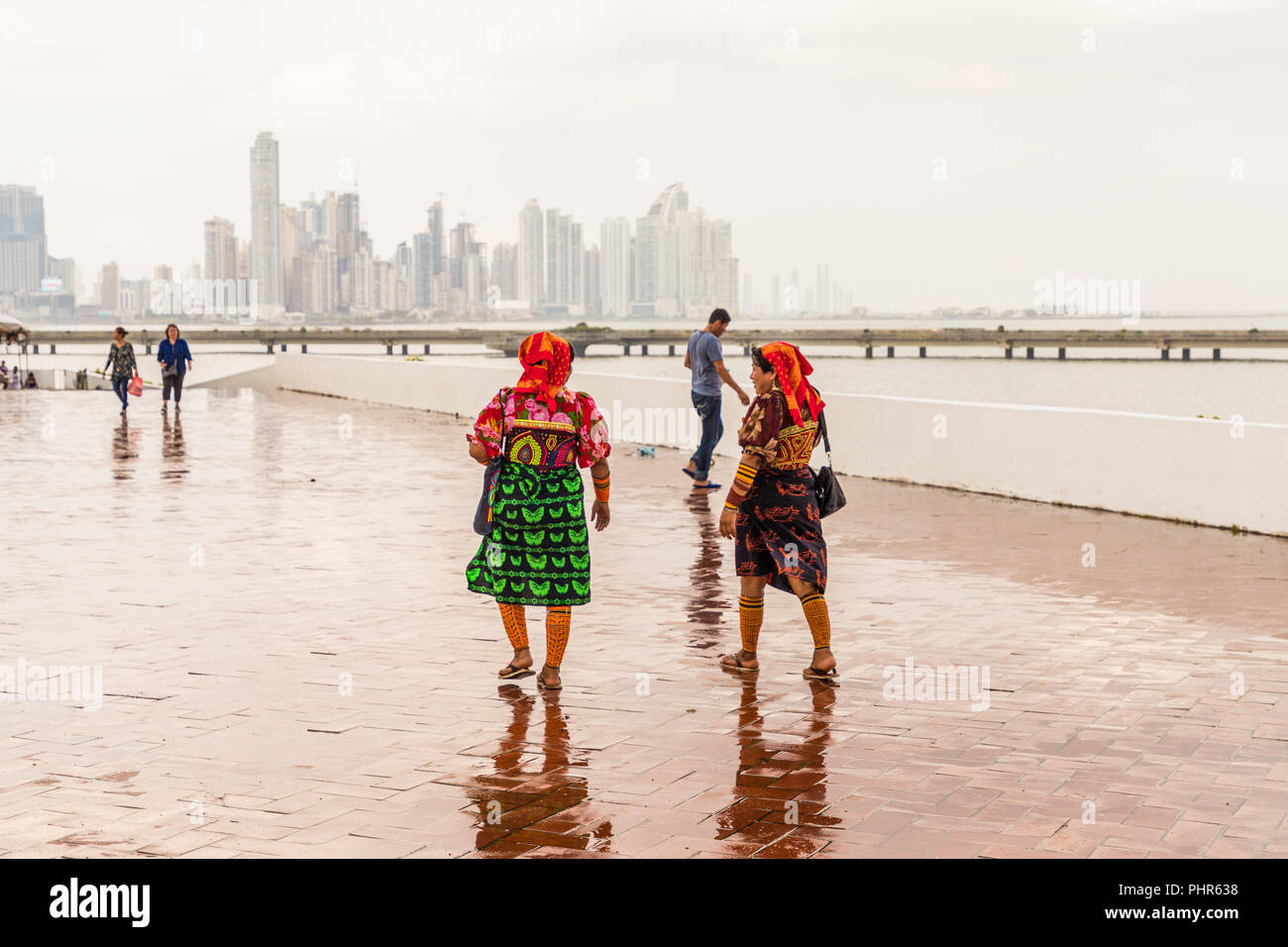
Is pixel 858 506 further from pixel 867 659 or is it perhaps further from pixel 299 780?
pixel 299 780

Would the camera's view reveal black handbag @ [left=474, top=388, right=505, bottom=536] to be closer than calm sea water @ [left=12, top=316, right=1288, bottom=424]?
Yes

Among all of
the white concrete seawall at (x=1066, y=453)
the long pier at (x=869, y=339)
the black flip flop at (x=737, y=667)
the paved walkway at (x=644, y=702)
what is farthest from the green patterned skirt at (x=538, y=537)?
the long pier at (x=869, y=339)

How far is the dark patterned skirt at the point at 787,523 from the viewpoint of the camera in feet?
22.9

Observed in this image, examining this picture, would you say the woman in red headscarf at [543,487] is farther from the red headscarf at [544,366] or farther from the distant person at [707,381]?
the distant person at [707,381]

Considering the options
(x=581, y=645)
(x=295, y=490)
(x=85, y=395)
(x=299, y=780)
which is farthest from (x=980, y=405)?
(x=85, y=395)

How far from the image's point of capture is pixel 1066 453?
13.5m

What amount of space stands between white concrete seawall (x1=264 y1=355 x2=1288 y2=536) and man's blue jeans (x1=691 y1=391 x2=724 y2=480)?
0.81 meters

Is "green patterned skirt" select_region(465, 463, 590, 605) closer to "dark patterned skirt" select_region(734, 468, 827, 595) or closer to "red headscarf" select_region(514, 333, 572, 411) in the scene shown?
"red headscarf" select_region(514, 333, 572, 411)

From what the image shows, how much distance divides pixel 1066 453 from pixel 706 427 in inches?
136

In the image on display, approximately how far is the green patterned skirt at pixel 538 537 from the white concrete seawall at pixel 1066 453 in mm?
6905

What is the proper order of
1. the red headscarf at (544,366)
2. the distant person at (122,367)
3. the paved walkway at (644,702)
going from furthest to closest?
the distant person at (122,367)
the red headscarf at (544,366)
the paved walkway at (644,702)

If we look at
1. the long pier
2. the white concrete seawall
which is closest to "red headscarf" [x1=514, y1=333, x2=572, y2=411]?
the white concrete seawall

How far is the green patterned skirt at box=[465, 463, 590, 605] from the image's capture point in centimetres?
674

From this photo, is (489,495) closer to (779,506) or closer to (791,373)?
(779,506)
